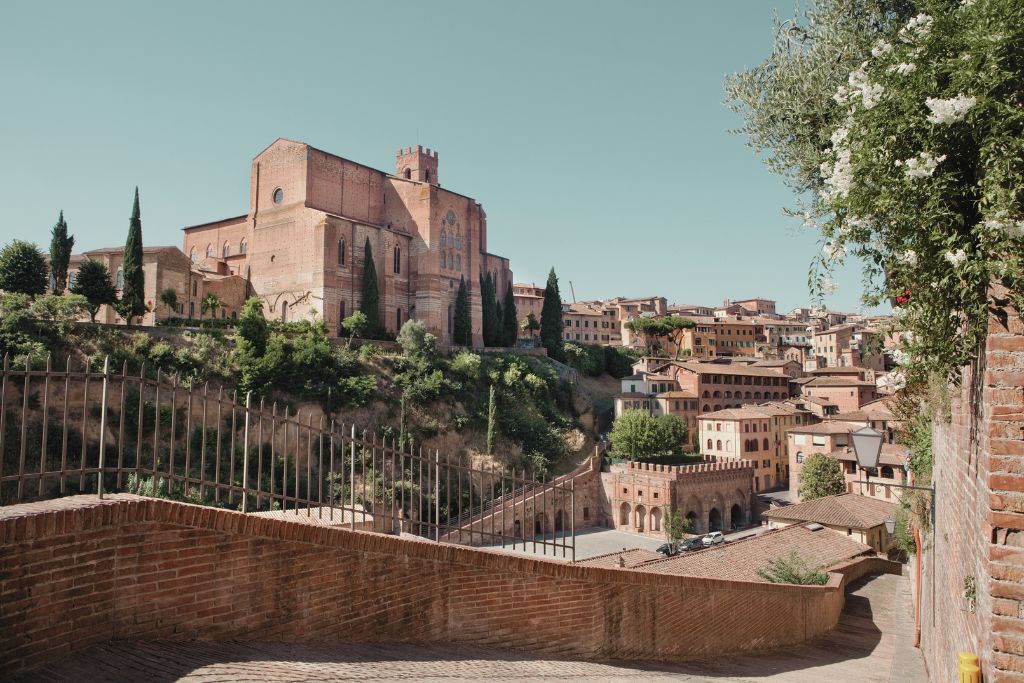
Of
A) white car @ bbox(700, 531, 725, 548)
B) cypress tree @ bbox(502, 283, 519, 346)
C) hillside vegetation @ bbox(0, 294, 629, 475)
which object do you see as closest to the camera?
hillside vegetation @ bbox(0, 294, 629, 475)

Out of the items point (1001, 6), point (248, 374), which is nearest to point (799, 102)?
point (1001, 6)

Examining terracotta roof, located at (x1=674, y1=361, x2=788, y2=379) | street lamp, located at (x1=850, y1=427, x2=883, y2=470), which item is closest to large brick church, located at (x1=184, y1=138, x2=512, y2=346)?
terracotta roof, located at (x1=674, y1=361, x2=788, y2=379)

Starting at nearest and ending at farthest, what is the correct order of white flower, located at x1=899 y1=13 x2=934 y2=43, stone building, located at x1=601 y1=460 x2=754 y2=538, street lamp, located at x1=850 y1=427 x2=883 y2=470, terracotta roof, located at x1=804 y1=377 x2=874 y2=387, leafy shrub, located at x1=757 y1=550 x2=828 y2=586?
white flower, located at x1=899 y1=13 x2=934 y2=43, street lamp, located at x1=850 y1=427 x2=883 y2=470, leafy shrub, located at x1=757 y1=550 x2=828 y2=586, stone building, located at x1=601 y1=460 x2=754 y2=538, terracotta roof, located at x1=804 y1=377 x2=874 y2=387

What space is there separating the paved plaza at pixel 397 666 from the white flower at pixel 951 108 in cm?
530

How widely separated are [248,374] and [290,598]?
30853 mm

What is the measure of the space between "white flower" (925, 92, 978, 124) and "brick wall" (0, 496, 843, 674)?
17.2ft

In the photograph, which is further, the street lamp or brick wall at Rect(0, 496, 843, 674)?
the street lamp

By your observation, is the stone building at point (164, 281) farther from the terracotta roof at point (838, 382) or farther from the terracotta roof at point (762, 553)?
the terracotta roof at point (838, 382)

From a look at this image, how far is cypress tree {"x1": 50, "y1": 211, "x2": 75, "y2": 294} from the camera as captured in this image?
36.2 metres

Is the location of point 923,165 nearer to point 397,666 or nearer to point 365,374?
point 397,666

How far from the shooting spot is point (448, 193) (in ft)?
167

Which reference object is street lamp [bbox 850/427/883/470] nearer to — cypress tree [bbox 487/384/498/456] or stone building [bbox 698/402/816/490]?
cypress tree [bbox 487/384/498/456]

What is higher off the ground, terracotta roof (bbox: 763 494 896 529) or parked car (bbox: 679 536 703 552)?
terracotta roof (bbox: 763 494 896 529)

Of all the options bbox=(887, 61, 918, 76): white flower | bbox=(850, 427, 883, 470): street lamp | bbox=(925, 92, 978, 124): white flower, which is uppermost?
bbox=(887, 61, 918, 76): white flower
